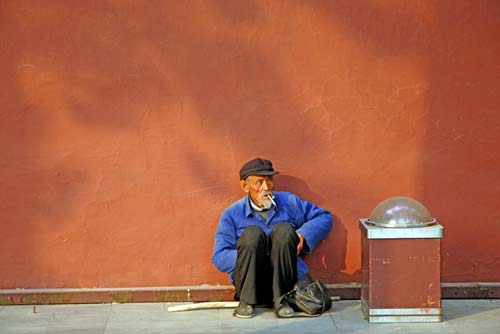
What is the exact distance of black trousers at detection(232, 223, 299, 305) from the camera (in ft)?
20.8

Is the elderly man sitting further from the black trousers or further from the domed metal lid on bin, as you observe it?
the domed metal lid on bin

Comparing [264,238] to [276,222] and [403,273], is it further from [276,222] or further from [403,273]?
[403,273]

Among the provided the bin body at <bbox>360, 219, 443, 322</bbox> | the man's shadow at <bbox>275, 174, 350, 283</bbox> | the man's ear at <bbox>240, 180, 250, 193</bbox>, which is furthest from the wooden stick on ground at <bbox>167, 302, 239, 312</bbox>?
the bin body at <bbox>360, 219, 443, 322</bbox>

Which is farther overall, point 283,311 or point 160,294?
point 160,294

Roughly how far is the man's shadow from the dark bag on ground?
1.29 ft

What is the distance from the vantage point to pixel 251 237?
6328 mm

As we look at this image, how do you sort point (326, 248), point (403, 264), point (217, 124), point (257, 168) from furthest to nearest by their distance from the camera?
1. point (326, 248)
2. point (217, 124)
3. point (257, 168)
4. point (403, 264)

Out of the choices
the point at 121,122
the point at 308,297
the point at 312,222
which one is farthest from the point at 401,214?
the point at 121,122

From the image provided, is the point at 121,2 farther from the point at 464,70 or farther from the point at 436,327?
the point at 436,327

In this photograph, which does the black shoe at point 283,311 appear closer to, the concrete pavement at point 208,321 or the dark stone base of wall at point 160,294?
the concrete pavement at point 208,321

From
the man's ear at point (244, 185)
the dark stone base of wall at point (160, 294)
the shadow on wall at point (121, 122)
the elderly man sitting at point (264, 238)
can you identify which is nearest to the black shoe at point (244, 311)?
the elderly man sitting at point (264, 238)

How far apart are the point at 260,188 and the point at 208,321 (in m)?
0.93

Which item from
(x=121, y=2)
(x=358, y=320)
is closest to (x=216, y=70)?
(x=121, y=2)

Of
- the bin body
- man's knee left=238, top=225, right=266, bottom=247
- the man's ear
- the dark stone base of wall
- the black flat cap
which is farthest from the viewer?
the dark stone base of wall
